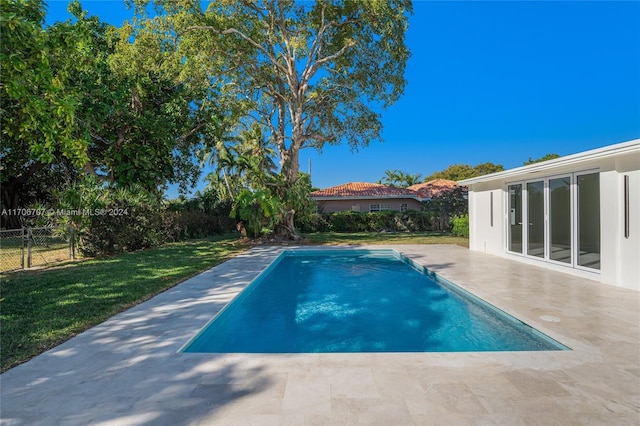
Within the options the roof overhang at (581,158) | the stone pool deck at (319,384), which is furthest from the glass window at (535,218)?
the stone pool deck at (319,384)

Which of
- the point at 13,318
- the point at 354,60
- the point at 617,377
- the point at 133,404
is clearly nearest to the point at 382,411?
the point at 133,404

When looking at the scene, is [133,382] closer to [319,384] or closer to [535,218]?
[319,384]

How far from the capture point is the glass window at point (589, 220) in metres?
7.71

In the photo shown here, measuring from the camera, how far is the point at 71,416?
2631 millimetres

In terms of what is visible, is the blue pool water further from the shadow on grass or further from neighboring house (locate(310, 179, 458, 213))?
neighboring house (locate(310, 179, 458, 213))

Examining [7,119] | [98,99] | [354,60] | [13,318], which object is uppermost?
[354,60]

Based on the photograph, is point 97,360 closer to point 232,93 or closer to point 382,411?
point 382,411

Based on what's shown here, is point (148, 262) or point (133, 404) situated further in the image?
point (148, 262)

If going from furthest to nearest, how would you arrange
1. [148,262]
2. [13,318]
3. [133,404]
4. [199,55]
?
[199,55]
[148,262]
[13,318]
[133,404]

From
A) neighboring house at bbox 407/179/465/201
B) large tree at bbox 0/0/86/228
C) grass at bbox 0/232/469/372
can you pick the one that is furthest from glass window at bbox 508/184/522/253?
neighboring house at bbox 407/179/465/201

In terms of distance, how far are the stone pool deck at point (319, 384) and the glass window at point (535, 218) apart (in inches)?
206

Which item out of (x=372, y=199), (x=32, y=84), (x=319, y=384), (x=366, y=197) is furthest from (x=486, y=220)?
(x=372, y=199)

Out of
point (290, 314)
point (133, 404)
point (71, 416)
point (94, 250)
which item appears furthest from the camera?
point (94, 250)

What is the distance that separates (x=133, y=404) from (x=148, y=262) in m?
8.78
